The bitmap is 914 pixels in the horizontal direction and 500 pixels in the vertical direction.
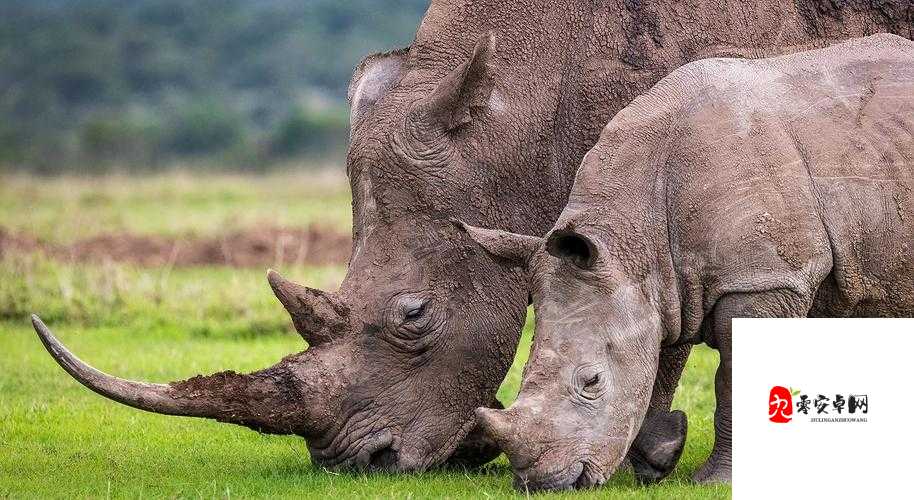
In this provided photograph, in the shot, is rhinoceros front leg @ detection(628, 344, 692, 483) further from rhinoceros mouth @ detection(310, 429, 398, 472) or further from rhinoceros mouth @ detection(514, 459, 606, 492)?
rhinoceros mouth @ detection(310, 429, 398, 472)

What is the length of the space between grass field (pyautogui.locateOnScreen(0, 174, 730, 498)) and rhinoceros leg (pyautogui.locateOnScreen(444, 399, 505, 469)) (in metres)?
0.09

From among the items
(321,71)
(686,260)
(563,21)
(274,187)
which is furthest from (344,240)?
(321,71)

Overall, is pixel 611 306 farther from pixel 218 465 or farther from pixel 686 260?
pixel 218 465

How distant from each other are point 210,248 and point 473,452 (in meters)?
14.1

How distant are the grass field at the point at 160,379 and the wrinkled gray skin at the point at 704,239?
16.2 inches

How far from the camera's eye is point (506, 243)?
9250 mm

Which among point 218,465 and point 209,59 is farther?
point 209,59

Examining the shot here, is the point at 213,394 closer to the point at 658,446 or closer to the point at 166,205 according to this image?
the point at 658,446

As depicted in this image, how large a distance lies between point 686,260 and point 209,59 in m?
103

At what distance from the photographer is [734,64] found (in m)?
9.48

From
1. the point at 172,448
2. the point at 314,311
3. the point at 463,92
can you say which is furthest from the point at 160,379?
the point at 463,92

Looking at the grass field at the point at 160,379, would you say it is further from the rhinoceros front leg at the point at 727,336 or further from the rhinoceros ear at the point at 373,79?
the rhinoceros ear at the point at 373,79

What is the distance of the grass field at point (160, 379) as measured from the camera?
937 cm

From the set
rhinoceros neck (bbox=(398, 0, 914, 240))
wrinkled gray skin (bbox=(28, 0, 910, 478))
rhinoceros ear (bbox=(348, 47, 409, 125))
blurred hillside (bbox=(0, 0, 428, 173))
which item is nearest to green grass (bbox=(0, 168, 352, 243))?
rhinoceros ear (bbox=(348, 47, 409, 125))
